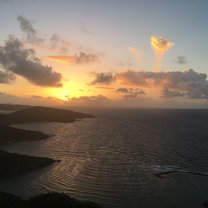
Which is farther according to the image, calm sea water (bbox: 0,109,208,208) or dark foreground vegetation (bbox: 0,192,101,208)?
calm sea water (bbox: 0,109,208,208)

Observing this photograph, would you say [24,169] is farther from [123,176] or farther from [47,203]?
[47,203]

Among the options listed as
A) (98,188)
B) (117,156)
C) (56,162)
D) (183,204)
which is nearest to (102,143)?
(117,156)

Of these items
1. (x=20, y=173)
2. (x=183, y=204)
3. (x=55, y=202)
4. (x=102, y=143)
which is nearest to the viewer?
(x=55, y=202)

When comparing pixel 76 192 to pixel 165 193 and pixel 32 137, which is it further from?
pixel 32 137

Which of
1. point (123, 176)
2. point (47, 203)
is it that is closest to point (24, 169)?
point (123, 176)

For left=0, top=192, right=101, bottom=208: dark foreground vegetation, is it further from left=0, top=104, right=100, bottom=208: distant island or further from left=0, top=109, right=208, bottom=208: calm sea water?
left=0, top=109, right=208, bottom=208: calm sea water

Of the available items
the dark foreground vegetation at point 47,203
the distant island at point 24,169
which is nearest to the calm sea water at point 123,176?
the distant island at point 24,169

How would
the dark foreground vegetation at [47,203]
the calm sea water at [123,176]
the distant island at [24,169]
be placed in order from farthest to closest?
the calm sea water at [123,176], the distant island at [24,169], the dark foreground vegetation at [47,203]

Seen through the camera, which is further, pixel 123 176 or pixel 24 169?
pixel 24 169

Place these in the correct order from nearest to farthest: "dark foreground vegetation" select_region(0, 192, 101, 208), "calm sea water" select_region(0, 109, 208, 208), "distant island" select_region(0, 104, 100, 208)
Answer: "dark foreground vegetation" select_region(0, 192, 101, 208) < "distant island" select_region(0, 104, 100, 208) < "calm sea water" select_region(0, 109, 208, 208)

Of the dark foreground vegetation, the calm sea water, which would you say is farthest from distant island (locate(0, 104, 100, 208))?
the calm sea water

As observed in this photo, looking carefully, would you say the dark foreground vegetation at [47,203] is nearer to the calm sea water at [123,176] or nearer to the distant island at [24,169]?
the distant island at [24,169]
